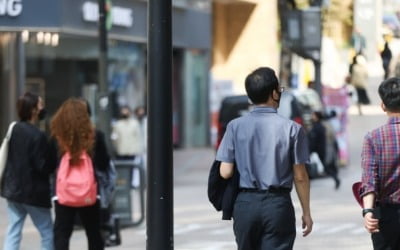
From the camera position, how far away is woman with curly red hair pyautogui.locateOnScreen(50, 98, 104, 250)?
9.52 m

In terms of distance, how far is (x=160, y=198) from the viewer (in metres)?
7.70

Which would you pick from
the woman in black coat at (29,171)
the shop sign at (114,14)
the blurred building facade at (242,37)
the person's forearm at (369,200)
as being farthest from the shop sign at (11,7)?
the blurred building facade at (242,37)

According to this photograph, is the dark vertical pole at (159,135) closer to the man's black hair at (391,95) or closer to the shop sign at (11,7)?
the man's black hair at (391,95)

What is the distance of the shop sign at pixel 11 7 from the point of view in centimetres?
1941

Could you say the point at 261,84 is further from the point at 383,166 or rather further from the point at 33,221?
the point at 33,221

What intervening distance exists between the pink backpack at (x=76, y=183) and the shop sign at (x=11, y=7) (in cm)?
1022

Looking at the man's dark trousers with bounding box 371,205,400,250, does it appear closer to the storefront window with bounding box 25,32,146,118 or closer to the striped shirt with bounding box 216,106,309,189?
the striped shirt with bounding box 216,106,309,189

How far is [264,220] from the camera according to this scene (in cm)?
684

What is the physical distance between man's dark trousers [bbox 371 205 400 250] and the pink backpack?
3321 mm

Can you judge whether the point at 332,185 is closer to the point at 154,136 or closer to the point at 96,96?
the point at 96,96

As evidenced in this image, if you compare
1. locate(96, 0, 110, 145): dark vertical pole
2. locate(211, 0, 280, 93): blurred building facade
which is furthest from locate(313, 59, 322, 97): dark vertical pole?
locate(211, 0, 280, 93): blurred building facade

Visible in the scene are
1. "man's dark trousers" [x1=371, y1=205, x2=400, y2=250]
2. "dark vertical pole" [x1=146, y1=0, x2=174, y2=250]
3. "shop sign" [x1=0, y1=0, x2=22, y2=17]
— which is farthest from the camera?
"shop sign" [x1=0, y1=0, x2=22, y2=17]

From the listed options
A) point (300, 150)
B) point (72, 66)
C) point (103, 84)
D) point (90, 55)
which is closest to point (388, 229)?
point (300, 150)

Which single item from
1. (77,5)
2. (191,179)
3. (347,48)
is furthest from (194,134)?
(347,48)
